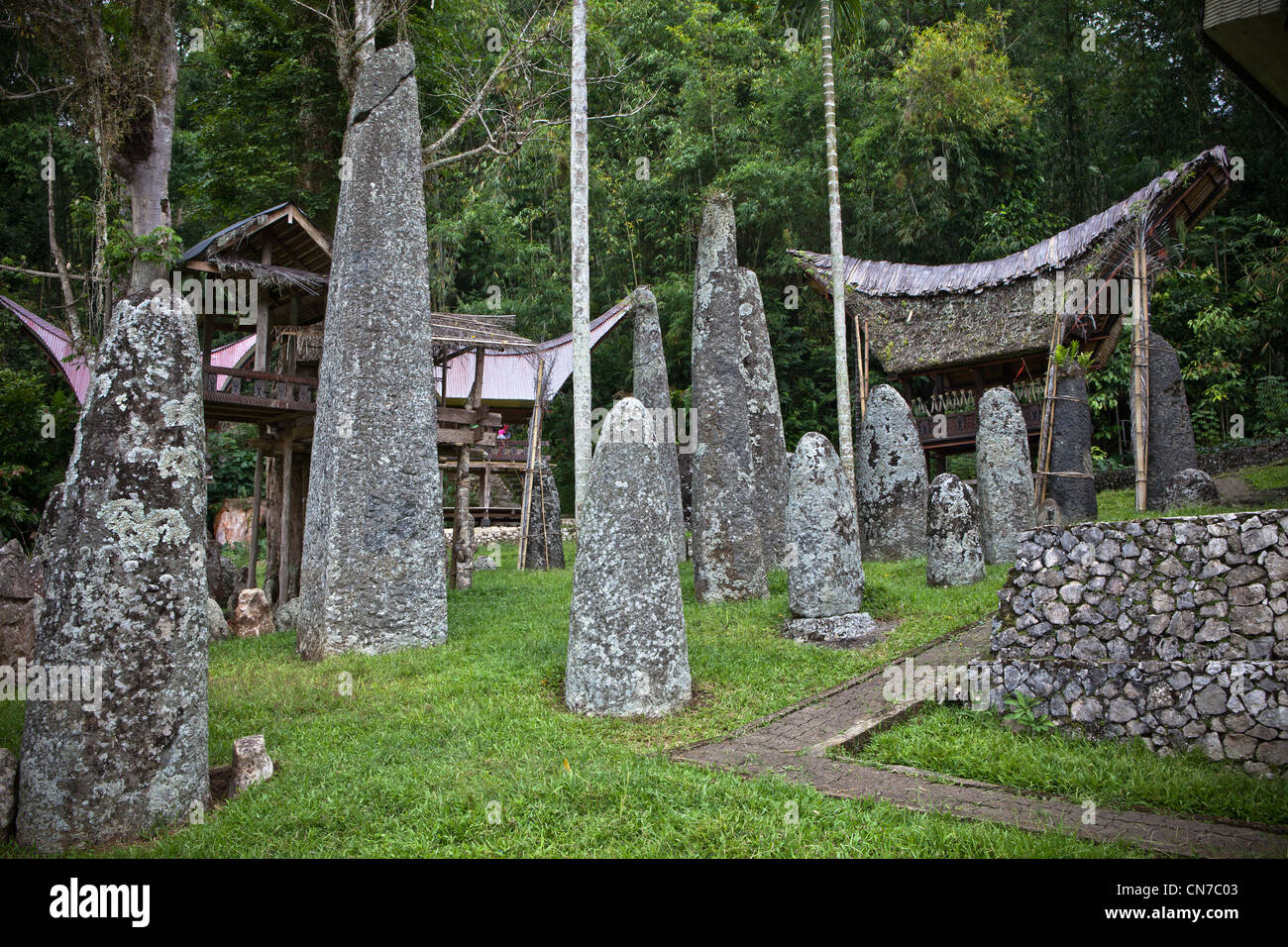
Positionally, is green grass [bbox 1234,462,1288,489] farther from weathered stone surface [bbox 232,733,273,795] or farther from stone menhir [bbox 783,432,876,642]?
weathered stone surface [bbox 232,733,273,795]

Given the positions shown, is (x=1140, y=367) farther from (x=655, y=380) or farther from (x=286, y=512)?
(x=286, y=512)

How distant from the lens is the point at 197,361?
18.6 feet

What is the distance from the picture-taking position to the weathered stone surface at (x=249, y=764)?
5.77m

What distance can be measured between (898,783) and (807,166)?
24.0 m

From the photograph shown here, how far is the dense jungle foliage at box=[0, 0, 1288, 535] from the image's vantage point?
23.6 m

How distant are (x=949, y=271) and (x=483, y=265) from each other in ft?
60.8

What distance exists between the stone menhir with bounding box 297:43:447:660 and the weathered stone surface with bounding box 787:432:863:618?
13.7ft

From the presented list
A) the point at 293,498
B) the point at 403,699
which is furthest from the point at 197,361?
the point at 293,498

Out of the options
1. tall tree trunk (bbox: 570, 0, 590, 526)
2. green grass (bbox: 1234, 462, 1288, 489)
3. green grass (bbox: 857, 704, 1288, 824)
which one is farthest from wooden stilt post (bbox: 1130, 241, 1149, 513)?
tall tree trunk (bbox: 570, 0, 590, 526)

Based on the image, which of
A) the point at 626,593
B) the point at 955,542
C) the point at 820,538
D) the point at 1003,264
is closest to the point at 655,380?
the point at 955,542

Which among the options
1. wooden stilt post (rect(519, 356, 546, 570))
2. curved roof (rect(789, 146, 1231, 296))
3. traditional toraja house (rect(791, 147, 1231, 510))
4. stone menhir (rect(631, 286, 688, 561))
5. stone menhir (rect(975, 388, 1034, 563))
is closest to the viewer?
stone menhir (rect(975, 388, 1034, 563))

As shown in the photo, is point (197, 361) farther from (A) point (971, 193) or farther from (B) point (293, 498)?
(A) point (971, 193)
